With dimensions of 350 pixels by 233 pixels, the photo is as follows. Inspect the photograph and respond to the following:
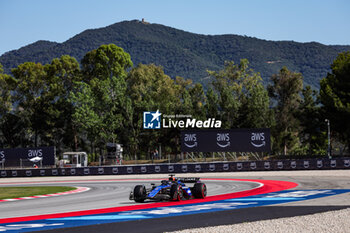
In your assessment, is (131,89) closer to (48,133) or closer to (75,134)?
(75,134)

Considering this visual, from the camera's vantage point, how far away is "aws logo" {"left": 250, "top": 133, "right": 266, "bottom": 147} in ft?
175

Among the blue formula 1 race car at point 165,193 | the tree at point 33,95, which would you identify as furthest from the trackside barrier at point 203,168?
the tree at point 33,95

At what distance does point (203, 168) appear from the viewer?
45.4 metres

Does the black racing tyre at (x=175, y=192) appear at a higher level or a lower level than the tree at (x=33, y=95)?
lower

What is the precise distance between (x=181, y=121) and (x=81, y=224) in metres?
60.5

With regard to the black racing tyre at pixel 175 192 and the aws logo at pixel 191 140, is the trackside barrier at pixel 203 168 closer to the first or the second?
the aws logo at pixel 191 140

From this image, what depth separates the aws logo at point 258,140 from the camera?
53344mm

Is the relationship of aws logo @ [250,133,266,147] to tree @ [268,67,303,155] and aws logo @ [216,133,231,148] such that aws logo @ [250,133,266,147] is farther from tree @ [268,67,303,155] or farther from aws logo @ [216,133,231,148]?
tree @ [268,67,303,155]

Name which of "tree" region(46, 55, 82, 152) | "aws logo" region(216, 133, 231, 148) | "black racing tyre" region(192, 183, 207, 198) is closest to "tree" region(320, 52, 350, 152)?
"aws logo" region(216, 133, 231, 148)

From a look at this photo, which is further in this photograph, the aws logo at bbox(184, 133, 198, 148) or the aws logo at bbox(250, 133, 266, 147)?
the aws logo at bbox(184, 133, 198, 148)

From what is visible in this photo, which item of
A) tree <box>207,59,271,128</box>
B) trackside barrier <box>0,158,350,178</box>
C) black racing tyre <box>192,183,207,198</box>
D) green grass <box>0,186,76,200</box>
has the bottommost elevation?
green grass <box>0,186,76,200</box>

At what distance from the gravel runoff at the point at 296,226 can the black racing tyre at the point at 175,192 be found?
581 cm

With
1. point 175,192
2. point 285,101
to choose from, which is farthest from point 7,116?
point 175,192

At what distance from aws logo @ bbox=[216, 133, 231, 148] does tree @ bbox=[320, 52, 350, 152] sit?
19.1m
